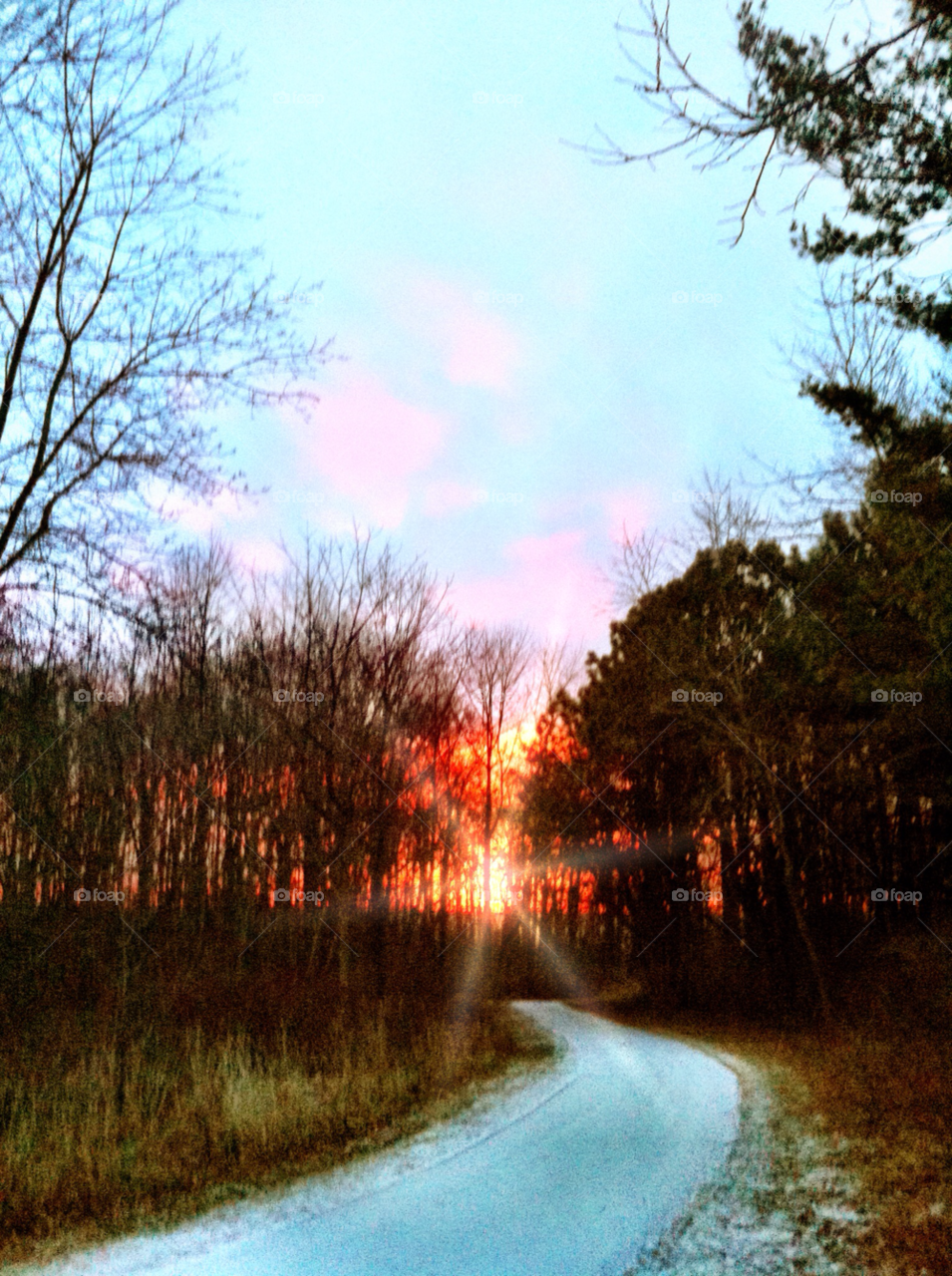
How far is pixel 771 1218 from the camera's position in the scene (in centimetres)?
643

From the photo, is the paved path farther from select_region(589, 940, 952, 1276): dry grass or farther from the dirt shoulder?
select_region(589, 940, 952, 1276): dry grass

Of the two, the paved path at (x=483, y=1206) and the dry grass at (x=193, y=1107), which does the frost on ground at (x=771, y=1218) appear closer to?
the paved path at (x=483, y=1206)

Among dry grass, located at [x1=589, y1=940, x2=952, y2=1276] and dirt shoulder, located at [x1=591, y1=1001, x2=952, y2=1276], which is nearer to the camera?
dirt shoulder, located at [x1=591, y1=1001, x2=952, y2=1276]

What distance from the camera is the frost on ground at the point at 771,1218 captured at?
18.3 ft

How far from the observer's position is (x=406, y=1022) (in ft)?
51.7

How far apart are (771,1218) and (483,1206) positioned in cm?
195

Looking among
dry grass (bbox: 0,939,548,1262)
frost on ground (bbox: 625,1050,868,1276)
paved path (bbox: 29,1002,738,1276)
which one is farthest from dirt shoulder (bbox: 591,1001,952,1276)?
dry grass (bbox: 0,939,548,1262)

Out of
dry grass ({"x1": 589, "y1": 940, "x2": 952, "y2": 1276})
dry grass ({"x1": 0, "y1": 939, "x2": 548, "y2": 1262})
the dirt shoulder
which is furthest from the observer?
dry grass ({"x1": 0, "y1": 939, "x2": 548, "y2": 1262})

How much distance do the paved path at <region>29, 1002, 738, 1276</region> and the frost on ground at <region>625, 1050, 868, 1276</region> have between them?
0.20 metres

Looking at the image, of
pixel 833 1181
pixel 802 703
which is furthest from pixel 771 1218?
pixel 802 703

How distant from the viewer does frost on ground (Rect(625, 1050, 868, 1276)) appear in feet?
18.3

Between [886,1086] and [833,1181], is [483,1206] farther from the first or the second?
[886,1086]

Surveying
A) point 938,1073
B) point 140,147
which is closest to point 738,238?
point 140,147

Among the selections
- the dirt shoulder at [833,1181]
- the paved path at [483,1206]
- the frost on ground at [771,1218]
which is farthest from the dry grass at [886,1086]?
the paved path at [483,1206]
